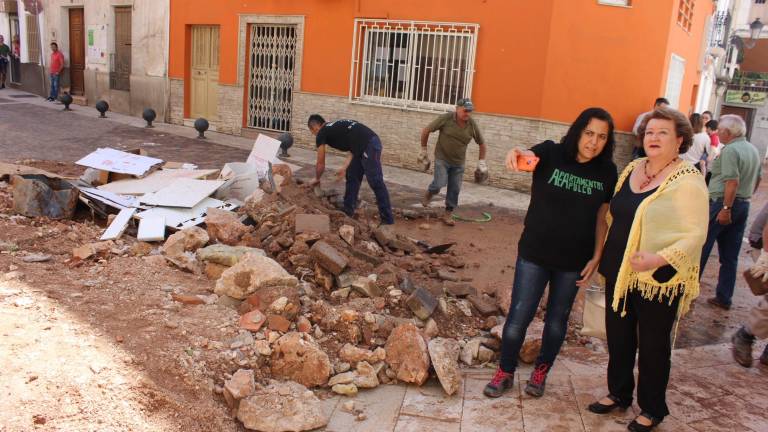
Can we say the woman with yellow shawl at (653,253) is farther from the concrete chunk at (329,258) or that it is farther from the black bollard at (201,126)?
the black bollard at (201,126)

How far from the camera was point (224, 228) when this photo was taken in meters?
5.54

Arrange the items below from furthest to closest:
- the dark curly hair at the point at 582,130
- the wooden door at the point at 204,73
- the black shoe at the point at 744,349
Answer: the wooden door at the point at 204,73 → the black shoe at the point at 744,349 → the dark curly hair at the point at 582,130

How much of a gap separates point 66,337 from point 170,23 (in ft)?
42.7

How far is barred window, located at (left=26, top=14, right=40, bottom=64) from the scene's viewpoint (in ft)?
Answer: 62.8

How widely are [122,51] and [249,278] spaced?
14.3m

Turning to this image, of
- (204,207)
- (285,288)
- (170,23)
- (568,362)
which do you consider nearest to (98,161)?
(204,207)

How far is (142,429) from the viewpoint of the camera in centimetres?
294

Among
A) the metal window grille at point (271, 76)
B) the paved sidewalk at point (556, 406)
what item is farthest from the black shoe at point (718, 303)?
the metal window grille at point (271, 76)

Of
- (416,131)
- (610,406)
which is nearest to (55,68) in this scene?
(416,131)

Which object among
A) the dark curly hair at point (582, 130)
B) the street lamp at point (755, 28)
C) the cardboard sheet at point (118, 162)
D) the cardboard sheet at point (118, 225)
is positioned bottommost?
the cardboard sheet at point (118, 225)

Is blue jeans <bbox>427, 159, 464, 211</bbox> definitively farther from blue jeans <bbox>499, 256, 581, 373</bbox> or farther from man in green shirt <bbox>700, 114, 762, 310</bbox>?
blue jeans <bbox>499, 256, 581, 373</bbox>

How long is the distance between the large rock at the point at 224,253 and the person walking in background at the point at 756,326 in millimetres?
3619

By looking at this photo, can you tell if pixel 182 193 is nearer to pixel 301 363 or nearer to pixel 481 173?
pixel 301 363

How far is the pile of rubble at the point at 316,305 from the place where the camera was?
12.1 ft
